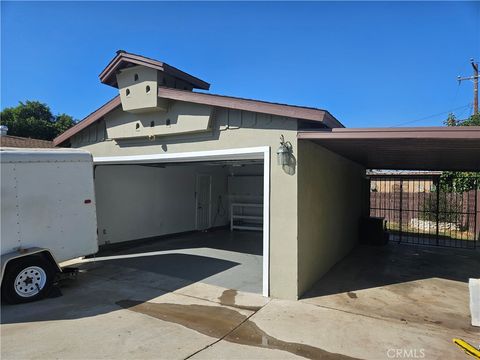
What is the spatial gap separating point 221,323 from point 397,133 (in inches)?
143

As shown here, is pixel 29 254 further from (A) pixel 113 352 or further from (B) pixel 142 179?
(B) pixel 142 179

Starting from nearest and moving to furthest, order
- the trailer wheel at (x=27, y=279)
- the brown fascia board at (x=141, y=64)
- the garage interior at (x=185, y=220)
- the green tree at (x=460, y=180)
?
the trailer wheel at (x=27, y=279)
the brown fascia board at (x=141, y=64)
the garage interior at (x=185, y=220)
the green tree at (x=460, y=180)

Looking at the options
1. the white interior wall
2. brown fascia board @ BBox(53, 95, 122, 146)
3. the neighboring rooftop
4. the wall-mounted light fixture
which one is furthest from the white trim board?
the neighboring rooftop

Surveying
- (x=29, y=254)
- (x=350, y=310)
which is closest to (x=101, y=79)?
(x=29, y=254)

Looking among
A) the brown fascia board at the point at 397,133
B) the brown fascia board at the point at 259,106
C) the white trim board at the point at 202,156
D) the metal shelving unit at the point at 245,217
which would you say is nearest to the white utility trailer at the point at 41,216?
the white trim board at the point at 202,156

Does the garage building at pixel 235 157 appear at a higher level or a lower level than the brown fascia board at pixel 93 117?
lower

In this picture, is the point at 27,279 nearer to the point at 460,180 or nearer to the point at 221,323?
the point at 221,323

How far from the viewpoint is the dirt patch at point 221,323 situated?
13.0ft

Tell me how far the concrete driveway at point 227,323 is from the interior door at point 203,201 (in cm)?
665

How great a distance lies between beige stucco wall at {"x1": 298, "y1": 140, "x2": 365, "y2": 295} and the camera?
18.9 ft

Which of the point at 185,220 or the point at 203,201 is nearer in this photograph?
the point at 185,220

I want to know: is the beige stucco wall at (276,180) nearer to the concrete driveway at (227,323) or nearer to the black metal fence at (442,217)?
the concrete driveway at (227,323)

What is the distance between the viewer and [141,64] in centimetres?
689

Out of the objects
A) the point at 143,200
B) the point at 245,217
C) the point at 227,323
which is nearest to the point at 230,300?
the point at 227,323
